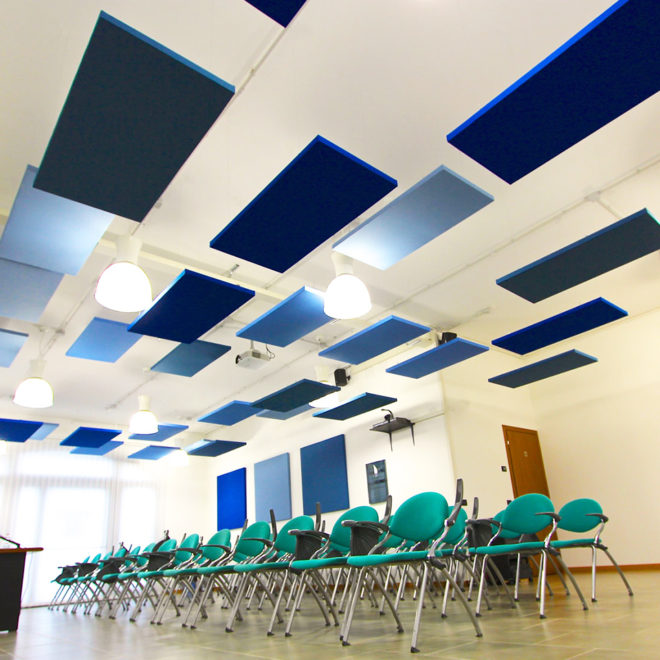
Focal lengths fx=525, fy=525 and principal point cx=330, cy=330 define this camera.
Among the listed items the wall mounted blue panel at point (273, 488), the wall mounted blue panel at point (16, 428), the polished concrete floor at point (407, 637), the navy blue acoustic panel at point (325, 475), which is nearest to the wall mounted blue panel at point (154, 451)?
the wall mounted blue panel at point (273, 488)

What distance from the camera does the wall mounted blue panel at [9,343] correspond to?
17.7ft

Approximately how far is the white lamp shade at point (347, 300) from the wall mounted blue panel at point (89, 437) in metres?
5.85

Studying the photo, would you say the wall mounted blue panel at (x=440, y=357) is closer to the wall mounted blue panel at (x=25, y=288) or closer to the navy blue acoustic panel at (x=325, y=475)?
the navy blue acoustic panel at (x=325, y=475)

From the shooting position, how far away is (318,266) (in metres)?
5.57

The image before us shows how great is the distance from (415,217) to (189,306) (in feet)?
6.84

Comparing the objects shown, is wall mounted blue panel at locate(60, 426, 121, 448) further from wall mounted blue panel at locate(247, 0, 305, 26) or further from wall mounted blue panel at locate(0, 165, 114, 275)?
wall mounted blue panel at locate(247, 0, 305, 26)

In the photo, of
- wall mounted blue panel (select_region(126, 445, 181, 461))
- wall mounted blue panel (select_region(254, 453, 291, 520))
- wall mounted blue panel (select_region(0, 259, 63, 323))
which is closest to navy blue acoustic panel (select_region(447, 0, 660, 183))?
→ wall mounted blue panel (select_region(0, 259, 63, 323))

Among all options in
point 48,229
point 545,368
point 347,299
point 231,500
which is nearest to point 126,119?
point 48,229

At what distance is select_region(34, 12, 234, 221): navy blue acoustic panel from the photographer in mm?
2283

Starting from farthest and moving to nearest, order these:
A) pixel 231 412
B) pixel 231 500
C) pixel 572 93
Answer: pixel 231 500
pixel 231 412
pixel 572 93

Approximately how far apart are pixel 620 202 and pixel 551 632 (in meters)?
3.87

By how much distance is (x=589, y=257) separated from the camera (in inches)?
174

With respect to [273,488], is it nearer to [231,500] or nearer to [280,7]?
[231,500]

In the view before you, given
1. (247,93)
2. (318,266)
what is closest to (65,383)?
(318,266)
